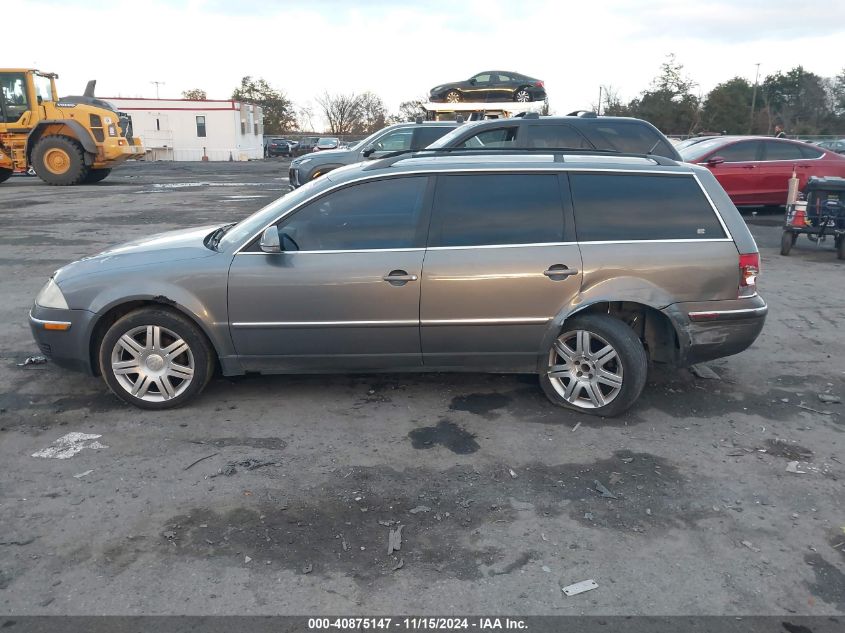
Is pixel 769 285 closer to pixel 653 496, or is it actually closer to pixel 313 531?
pixel 653 496

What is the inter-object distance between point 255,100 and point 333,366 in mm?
80832

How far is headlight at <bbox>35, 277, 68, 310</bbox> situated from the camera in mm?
4828

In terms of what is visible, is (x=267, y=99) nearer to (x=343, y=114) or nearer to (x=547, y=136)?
(x=343, y=114)

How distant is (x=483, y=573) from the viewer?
10.4ft

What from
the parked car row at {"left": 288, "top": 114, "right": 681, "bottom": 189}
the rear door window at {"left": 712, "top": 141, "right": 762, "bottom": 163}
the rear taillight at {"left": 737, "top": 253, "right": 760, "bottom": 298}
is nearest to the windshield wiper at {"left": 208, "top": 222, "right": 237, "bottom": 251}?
the rear taillight at {"left": 737, "top": 253, "right": 760, "bottom": 298}

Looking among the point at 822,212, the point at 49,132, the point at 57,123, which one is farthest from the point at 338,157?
the point at 49,132

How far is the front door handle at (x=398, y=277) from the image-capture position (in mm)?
4703

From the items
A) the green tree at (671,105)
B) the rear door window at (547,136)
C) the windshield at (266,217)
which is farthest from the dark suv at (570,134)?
the green tree at (671,105)

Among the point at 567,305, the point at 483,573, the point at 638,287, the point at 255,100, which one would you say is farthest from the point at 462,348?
the point at 255,100

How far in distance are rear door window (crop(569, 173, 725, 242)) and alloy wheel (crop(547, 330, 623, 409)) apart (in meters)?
0.69

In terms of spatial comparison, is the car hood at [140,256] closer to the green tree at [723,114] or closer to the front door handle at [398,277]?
the front door handle at [398,277]

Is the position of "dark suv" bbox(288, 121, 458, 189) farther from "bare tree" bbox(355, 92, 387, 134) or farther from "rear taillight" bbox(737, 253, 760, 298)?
"bare tree" bbox(355, 92, 387, 134)

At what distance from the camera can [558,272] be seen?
4727 mm

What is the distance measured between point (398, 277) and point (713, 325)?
2.14m
